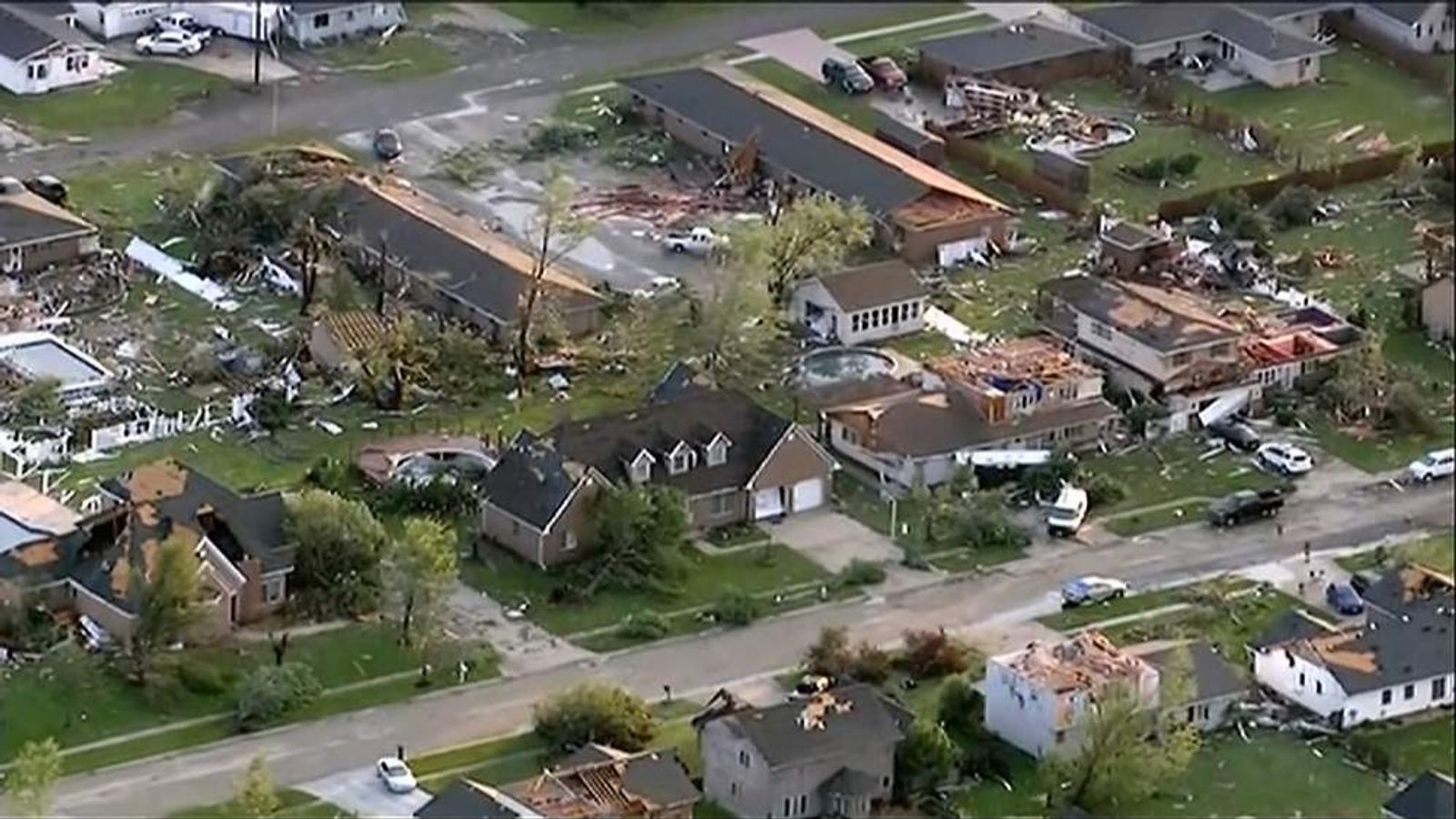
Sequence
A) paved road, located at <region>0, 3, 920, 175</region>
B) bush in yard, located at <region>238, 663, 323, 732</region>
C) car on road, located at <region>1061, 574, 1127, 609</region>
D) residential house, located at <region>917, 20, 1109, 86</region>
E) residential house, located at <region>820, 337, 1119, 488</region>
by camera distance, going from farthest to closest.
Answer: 1. residential house, located at <region>917, 20, 1109, 86</region>
2. paved road, located at <region>0, 3, 920, 175</region>
3. residential house, located at <region>820, 337, 1119, 488</region>
4. car on road, located at <region>1061, 574, 1127, 609</region>
5. bush in yard, located at <region>238, 663, 323, 732</region>

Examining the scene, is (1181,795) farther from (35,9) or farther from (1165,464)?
(35,9)

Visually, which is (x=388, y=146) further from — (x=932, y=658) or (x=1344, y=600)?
(x=1344, y=600)

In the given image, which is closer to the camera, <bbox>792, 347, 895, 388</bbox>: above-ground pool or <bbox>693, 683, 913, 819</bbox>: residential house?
<bbox>693, 683, 913, 819</bbox>: residential house

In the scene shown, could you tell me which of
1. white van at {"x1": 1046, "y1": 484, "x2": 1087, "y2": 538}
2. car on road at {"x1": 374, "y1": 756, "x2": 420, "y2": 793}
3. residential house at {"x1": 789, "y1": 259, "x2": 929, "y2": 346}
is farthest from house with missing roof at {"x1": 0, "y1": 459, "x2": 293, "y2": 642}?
residential house at {"x1": 789, "y1": 259, "x2": 929, "y2": 346}

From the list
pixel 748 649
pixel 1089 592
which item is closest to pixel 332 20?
pixel 1089 592

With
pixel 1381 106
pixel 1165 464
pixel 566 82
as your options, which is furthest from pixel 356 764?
pixel 1381 106

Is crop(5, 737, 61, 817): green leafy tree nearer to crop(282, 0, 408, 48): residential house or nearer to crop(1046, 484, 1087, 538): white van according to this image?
crop(1046, 484, 1087, 538): white van

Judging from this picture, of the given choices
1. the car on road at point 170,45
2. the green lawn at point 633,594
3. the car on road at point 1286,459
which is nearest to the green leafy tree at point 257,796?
the green lawn at point 633,594
